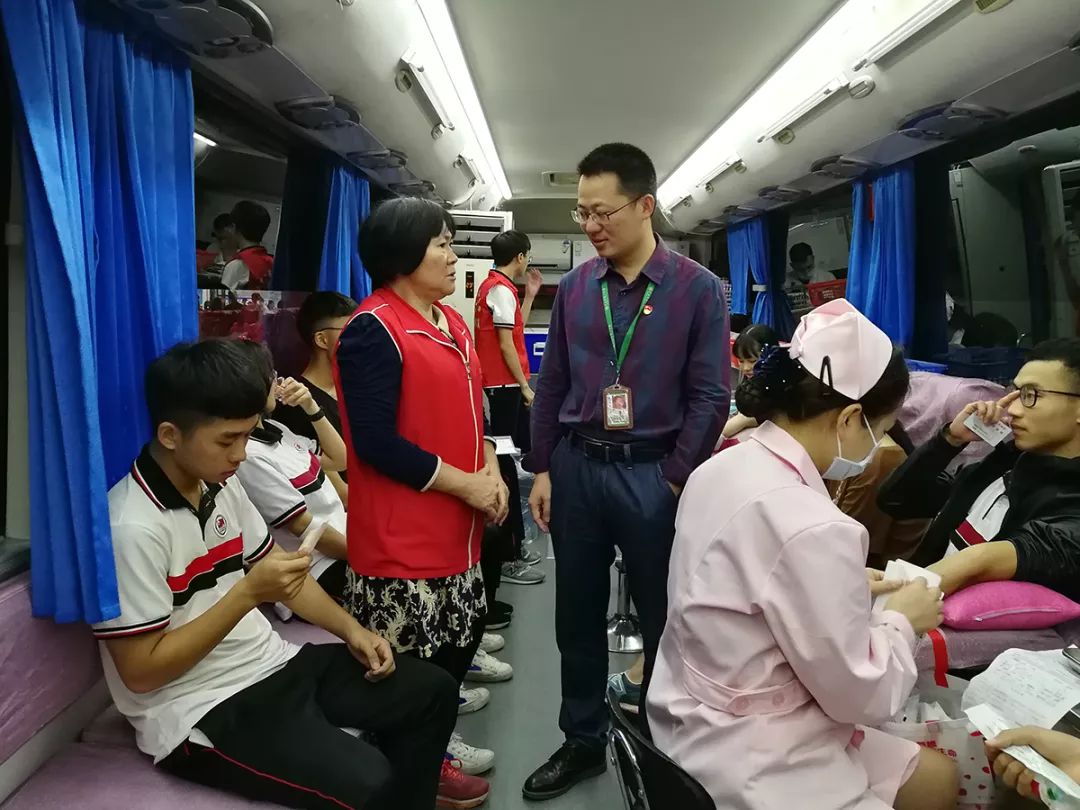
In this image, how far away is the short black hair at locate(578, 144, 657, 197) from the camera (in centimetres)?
206

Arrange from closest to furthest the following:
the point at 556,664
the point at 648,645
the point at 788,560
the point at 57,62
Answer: the point at 788,560 < the point at 57,62 < the point at 648,645 < the point at 556,664

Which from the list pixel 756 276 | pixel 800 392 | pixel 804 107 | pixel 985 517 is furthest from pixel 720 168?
pixel 800 392

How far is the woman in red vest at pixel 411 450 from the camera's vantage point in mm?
→ 1697

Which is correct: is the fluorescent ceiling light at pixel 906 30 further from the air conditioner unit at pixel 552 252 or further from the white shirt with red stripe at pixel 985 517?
the air conditioner unit at pixel 552 252

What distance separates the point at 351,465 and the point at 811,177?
3.97 metres

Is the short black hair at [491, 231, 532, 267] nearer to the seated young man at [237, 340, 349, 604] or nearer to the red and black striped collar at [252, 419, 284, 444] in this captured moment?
the seated young man at [237, 340, 349, 604]

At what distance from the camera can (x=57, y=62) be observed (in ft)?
4.87

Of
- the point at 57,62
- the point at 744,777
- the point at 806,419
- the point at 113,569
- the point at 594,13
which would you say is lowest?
the point at 744,777

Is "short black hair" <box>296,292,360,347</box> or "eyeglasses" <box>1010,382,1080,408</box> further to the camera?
"short black hair" <box>296,292,360,347</box>

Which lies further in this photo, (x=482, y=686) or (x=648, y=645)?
(x=482, y=686)

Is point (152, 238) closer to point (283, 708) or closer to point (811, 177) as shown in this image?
point (283, 708)

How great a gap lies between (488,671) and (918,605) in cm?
186

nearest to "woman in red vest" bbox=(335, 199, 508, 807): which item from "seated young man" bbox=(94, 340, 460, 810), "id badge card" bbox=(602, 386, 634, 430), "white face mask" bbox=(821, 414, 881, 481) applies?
"seated young man" bbox=(94, 340, 460, 810)

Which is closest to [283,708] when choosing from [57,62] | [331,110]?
[57,62]
